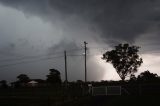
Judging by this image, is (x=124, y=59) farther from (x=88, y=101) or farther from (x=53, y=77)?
(x=88, y=101)

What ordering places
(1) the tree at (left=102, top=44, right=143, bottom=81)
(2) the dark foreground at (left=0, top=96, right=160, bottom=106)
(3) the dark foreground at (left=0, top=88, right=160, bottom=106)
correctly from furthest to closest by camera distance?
(1) the tree at (left=102, top=44, right=143, bottom=81)
(3) the dark foreground at (left=0, top=88, right=160, bottom=106)
(2) the dark foreground at (left=0, top=96, right=160, bottom=106)

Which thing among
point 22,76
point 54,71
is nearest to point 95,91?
point 54,71

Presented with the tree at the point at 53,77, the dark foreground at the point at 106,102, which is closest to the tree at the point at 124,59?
the tree at the point at 53,77

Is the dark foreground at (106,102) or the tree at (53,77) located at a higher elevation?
the tree at (53,77)

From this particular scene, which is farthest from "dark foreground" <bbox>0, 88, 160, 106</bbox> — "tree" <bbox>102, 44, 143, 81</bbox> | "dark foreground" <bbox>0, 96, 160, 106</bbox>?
"tree" <bbox>102, 44, 143, 81</bbox>

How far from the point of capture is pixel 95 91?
56.1 m

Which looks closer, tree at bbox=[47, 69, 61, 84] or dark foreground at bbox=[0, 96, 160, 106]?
dark foreground at bbox=[0, 96, 160, 106]

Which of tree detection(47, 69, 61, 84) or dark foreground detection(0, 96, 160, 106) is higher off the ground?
tree detection(47, 69, 61, 84)

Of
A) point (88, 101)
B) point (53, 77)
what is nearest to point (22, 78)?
point (53, 77)

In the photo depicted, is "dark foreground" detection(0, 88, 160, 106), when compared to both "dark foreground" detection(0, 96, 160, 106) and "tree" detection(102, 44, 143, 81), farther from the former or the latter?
"tree" detection(102, 44, 143, 81)

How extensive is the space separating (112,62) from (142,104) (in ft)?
308

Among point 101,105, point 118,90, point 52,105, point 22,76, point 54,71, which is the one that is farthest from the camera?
point 22,76

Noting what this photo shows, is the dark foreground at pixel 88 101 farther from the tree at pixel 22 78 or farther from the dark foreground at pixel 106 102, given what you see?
the tree at pixel 22 78

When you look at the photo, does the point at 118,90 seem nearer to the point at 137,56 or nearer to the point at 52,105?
the point at 52,105
